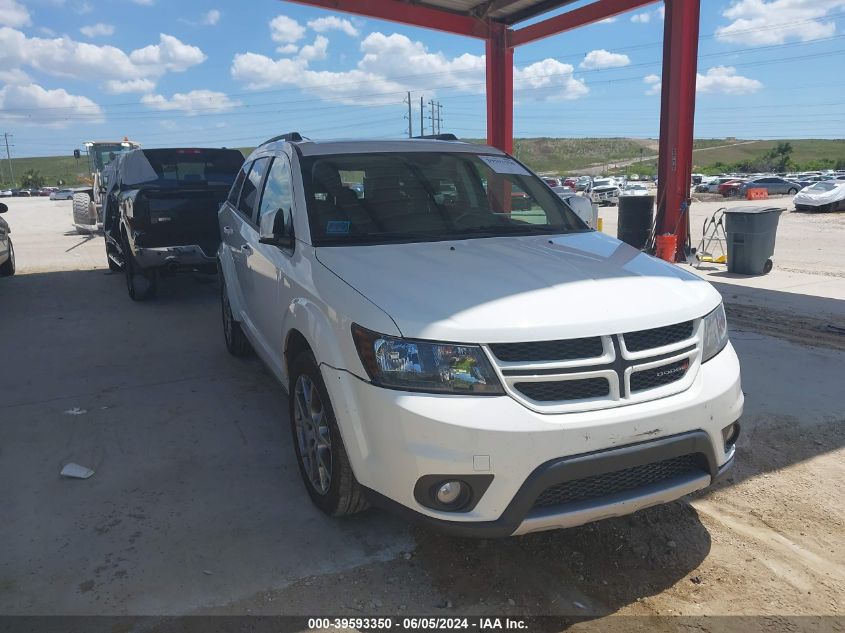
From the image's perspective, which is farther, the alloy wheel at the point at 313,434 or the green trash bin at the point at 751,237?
the green trash bin at the point at 751,237

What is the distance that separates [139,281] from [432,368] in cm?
726

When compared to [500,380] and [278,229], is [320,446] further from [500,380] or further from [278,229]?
[278,229]

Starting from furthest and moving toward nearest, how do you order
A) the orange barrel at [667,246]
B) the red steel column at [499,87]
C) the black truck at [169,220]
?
the red steel column at [499,87], the orange barrel at [667,246], the black truck at [169,220]

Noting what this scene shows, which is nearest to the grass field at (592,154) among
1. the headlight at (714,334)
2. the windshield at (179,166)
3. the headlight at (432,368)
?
the windshield at (179,166)

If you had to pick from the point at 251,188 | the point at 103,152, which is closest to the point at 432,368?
the point at 251,188

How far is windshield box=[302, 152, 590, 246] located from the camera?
3.59 metres

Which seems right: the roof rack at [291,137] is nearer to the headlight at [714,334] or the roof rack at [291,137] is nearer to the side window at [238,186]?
the side window at [238,186]

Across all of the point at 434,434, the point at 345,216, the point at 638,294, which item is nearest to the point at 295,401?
the point at 345,216

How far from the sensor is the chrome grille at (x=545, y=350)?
2.43 meters

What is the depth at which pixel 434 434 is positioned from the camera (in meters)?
2.36

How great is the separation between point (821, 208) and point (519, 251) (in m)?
28.1

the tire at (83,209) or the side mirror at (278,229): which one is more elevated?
the side mirror at (278,229)

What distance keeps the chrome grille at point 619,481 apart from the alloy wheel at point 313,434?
1007mm

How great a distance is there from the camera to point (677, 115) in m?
10.9
